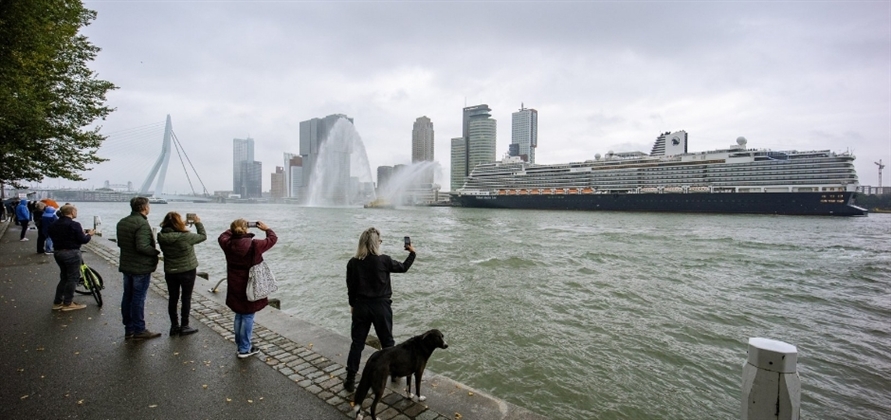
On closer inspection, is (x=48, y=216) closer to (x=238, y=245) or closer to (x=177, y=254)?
(x=177, y=254)

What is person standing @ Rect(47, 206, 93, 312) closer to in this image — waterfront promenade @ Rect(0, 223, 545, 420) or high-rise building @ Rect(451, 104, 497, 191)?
waterfront promenade @ Rect(0, 223, 545, 420)

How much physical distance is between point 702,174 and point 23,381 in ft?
282

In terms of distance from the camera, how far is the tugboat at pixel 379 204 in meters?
108

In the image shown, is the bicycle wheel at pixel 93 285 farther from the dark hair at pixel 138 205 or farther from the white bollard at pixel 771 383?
the white bollard at pixel 771 383

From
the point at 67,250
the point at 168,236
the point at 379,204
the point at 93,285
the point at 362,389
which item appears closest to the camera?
the point at 362,389

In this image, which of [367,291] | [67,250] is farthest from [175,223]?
[367,291]

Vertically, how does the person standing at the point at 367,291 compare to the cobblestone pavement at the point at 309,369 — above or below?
above

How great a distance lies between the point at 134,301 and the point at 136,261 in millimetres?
569

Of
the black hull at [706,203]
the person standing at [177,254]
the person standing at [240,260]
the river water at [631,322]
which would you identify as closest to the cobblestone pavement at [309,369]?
the person standing at [240,260]

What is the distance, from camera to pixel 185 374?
4.37 meters

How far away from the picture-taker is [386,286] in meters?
4.07

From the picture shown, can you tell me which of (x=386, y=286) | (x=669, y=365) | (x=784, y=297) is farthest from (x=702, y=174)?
(x=386, y=286)

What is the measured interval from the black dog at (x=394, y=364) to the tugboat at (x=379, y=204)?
10475cm

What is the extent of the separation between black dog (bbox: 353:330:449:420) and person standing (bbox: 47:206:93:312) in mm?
5756
